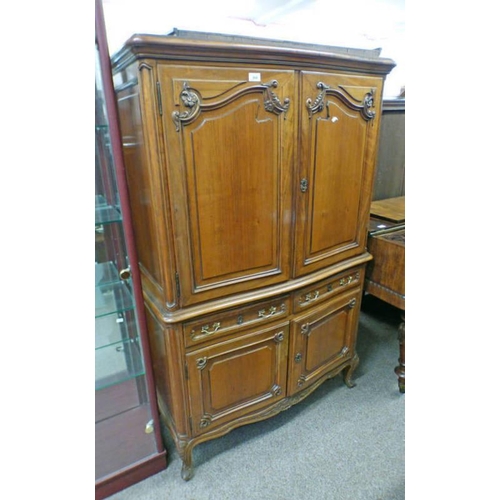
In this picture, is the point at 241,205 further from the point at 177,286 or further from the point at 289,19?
the point at 289,19

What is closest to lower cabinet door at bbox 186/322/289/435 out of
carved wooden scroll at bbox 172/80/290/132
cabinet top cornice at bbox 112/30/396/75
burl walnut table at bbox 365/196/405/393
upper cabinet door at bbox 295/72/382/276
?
upper cabinet door at bbox 295/72/382/276

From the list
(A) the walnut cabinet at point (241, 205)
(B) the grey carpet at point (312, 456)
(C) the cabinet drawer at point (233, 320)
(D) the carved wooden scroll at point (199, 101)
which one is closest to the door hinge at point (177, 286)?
(A) the walnut cabinet at point (241, 205)

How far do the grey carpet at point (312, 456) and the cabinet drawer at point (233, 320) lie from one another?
2.17 ft

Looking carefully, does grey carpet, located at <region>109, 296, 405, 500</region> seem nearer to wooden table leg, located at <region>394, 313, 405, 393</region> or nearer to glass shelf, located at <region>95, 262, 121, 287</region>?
wooden table leg, located at <region>394, 313, 405, 393</region>

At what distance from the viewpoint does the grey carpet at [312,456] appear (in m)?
1.41

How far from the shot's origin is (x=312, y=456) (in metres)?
1.56

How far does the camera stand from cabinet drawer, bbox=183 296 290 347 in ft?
4.09

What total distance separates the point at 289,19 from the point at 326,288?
12.0 feet

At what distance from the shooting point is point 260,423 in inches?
68.0

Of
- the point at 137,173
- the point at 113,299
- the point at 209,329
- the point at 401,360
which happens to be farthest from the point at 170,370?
the point at 401,360
